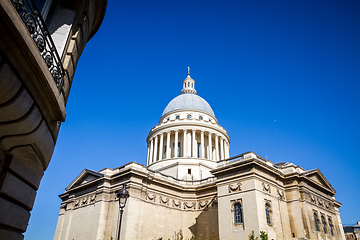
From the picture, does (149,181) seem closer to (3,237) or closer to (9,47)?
(3,237)

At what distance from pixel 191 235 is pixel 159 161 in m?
14.3

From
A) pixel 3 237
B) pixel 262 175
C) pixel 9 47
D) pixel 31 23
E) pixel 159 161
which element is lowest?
pixel 3 237

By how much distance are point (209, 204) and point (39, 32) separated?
30.6 m

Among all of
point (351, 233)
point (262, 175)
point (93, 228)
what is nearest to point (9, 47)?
point (262, 175)

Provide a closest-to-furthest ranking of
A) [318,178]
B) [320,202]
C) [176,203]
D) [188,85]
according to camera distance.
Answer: [320,202] → [176,203] → [318,178] → [188,85]

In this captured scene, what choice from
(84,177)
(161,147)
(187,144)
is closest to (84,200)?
(84,177)

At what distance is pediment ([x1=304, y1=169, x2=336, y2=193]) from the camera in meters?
31.7

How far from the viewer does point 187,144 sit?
44.6 meters

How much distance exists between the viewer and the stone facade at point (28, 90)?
4648 mm

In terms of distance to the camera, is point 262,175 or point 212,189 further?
point 212,189

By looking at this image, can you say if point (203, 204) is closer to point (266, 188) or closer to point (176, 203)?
point (176, 203)

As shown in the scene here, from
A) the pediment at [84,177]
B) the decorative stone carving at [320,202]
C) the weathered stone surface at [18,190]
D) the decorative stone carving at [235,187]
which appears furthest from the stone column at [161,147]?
the weathered stone surface at [18,190]

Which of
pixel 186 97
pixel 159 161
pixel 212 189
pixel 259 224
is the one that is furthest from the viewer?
pixel 186 97

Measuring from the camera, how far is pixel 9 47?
15.0 ft
